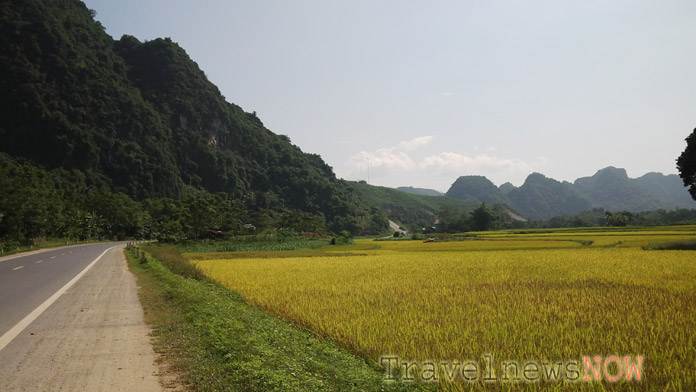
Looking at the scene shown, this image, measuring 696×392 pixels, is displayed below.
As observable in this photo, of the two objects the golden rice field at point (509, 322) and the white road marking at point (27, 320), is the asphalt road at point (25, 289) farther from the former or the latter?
the golden rice field at point (509, 322)

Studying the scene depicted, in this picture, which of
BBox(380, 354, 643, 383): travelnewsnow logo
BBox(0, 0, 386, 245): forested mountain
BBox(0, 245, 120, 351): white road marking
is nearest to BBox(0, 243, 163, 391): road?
BBox(0, 245, 120, 351): white road marking

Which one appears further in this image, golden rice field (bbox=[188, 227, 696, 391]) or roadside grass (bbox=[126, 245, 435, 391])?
golden rice field (bbox=[188, 227, 696, 391])

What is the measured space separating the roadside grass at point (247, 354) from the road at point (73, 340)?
0.42 metres

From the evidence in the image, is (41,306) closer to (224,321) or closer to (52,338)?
(52,338)

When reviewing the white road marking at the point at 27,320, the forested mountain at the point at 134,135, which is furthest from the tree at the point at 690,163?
the forested mountain at the point at 134,135

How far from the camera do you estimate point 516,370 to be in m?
5.20

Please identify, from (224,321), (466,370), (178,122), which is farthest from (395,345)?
(178,122)

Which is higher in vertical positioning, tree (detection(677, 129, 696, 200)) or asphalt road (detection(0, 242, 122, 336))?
tree (detection(677, 129, 696, 200))

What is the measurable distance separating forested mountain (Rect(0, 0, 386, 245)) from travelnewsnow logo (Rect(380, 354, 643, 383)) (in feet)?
194

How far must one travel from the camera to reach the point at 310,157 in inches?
7525

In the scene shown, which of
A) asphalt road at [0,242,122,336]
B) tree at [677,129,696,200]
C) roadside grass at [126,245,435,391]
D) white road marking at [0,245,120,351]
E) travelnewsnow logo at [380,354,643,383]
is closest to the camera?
roadside grass at [126,245,435,391]

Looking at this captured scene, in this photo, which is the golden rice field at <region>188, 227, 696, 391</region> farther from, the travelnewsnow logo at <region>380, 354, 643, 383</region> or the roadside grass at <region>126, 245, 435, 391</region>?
the roadside grass at <region>126, 245, 435, 391</region>

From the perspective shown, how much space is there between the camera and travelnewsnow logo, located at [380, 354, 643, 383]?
4.93 meters

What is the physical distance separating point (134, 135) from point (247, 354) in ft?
436
